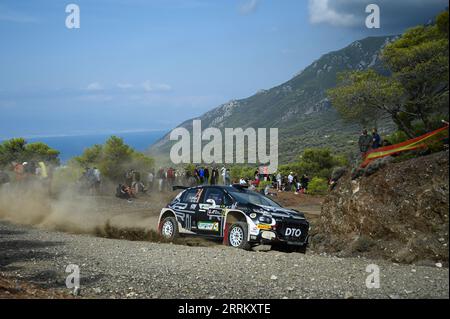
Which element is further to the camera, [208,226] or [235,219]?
[208,226]

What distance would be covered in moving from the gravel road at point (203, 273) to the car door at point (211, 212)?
0.50 m

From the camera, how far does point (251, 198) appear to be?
13977 millimetres

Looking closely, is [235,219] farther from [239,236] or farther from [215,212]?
[215,212]

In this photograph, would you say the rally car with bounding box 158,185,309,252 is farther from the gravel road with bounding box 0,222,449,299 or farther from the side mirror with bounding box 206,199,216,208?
the gravel road with bounding box 0,222,449,299

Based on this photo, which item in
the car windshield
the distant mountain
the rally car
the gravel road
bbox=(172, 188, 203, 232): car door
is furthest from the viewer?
the distant mountain

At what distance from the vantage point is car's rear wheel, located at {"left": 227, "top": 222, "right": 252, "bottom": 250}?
13.0m

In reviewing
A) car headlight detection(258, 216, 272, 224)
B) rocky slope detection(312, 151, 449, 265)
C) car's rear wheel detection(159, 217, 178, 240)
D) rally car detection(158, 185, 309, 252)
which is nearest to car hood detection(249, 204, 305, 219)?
rally car detection(158, 185, 309, 252)

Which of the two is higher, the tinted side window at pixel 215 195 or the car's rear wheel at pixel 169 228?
the tinted side window at pixel 215 195

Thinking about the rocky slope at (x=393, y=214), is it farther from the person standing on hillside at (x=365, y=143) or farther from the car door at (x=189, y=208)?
the car door at (x=189, y=208)

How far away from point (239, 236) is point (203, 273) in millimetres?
3337

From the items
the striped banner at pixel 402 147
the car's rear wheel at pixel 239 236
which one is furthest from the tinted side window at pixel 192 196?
the striped banner at pixel 402 147

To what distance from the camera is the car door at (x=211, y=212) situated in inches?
543

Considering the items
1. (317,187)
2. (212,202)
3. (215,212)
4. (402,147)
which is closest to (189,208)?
(212,202)

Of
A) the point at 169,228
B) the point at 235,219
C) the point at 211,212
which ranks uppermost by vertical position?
the point at 211,212
